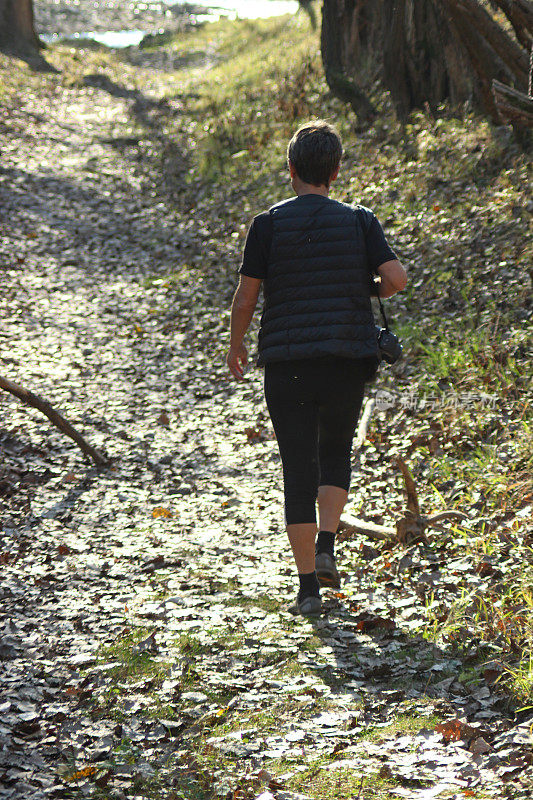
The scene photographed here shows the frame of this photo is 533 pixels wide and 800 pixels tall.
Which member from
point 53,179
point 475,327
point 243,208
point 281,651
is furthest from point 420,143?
point 281,651

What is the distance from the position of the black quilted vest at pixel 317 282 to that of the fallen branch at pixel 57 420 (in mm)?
3472

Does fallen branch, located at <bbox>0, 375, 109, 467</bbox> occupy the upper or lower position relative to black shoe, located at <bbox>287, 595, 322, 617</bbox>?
upper

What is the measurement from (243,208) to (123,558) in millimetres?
9085

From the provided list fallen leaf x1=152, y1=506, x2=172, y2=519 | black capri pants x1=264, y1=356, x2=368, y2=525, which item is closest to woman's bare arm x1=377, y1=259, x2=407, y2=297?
black capri pants x1=264, y1=356, x2=368, y2=525

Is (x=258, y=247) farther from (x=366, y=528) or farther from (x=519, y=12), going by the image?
(x=519, y=12)

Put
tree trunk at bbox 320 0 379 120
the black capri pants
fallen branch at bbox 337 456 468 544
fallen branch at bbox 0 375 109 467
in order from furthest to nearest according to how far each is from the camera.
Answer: tree trunk at bbox 320 0 379 120 < fallen branch at bbox 0 375 109 467 < fallen branch at bbox 337 456 468 544 < the black capri pants

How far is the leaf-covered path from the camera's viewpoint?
3.56 metres

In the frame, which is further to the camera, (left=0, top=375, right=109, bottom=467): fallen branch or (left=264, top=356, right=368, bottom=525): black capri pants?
(left=0, top=375, right=109, bottom=467): fallen branch

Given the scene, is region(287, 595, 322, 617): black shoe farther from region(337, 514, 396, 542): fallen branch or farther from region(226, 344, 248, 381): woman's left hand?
region(226, 344, 248, 381): woman's left hand

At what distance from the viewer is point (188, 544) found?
6.20m

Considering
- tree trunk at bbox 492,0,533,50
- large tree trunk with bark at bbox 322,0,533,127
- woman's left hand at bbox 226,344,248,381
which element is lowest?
woman's left hand at bbox 226,344,248,381

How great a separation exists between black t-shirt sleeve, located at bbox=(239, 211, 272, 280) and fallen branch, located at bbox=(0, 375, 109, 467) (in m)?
3.43

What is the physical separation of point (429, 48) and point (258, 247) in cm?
990

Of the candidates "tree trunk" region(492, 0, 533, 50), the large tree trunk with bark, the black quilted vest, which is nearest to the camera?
the black quilted vest
